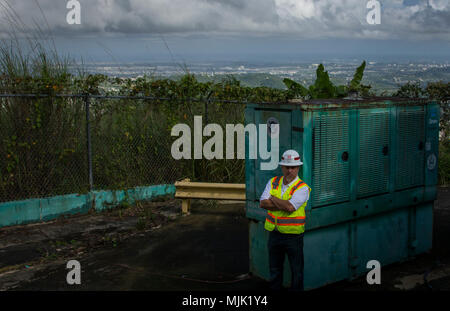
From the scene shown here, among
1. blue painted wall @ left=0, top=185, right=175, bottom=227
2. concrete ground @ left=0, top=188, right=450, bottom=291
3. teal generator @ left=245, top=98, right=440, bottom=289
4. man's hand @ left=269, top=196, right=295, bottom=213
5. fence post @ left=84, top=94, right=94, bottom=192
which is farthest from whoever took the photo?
fence post @ left=84, top=94, right=94, bottom=192

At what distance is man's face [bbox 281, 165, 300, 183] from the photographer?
18.9 ft

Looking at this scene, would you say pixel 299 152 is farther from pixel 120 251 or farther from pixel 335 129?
pixel 120 251

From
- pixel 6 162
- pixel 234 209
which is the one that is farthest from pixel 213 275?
pixel 6 162

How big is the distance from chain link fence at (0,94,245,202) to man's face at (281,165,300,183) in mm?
6154

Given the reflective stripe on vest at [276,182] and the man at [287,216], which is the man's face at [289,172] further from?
the reflective stripe on vest at [276,182]

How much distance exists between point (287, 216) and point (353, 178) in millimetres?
1539

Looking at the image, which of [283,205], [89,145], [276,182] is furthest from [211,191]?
[283,205]

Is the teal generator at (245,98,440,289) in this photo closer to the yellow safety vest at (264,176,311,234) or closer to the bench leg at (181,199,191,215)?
the yellow safety vest at (264,176,311,234)

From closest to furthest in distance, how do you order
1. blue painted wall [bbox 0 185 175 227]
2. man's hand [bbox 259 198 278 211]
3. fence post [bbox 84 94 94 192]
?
man's hand [bbox 259 198 278 211]
blue painted wall [bbox 0 185 175 227]
fence post [bbox 84 94 94 192]

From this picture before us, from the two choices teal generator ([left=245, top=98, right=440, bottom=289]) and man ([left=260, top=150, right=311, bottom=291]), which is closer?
man ([left=260, top=150, right=311, bottom=291])

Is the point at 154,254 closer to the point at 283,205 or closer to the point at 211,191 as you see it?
the point at 211,191

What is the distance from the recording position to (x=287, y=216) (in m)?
5.71

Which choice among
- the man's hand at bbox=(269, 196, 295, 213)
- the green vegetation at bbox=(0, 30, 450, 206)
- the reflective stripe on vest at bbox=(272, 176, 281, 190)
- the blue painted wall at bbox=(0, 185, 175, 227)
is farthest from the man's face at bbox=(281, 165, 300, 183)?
the blue painted wall at bbox=(0, 185, 175, 227)

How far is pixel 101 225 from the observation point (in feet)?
32.3
